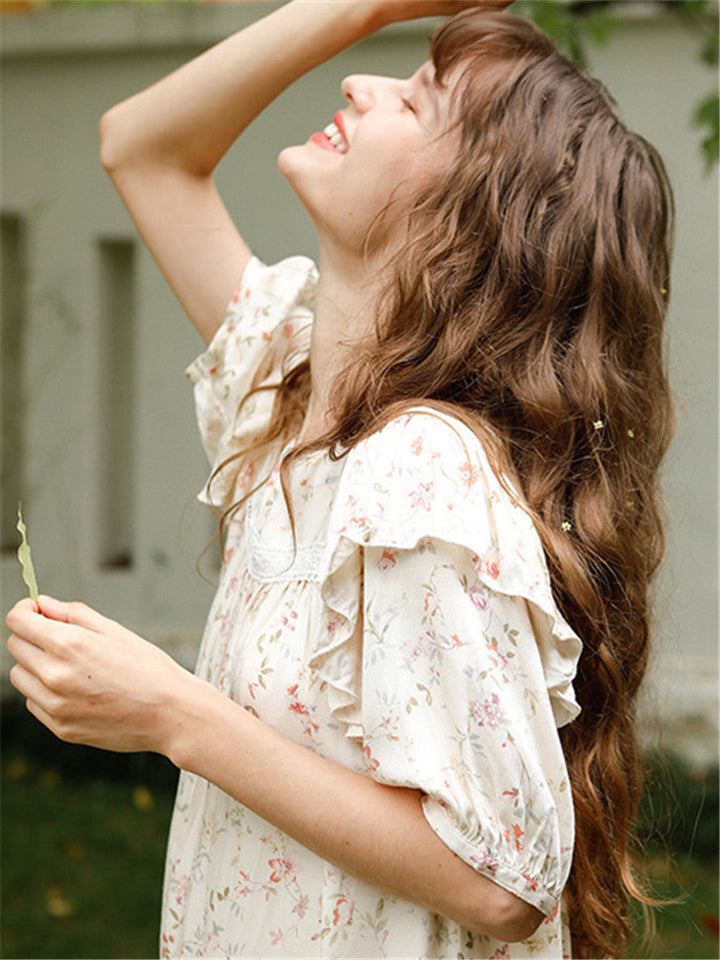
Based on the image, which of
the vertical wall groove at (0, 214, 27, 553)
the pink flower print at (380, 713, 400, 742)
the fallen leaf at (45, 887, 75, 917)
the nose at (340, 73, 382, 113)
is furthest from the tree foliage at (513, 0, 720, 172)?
the fallen leaf at (45, 887, 75, 917)

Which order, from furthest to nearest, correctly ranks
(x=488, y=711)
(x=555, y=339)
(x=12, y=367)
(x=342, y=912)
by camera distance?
(x=12, y=367)
(x=555, y=339)
(x=342, y=912)
(x=488, y=711)

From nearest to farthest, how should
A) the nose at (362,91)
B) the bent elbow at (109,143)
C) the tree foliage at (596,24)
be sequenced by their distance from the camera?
1. the nose at (362,91)
2. the bent elbow at (109,143)
3. the tree foliage at (596,24)

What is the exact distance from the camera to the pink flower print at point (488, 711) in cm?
107

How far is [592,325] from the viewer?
137cm

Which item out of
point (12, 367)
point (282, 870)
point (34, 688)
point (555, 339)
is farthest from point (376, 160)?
point (12, 367)

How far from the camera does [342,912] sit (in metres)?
1.20

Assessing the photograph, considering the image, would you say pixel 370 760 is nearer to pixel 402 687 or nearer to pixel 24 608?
pixel 402 687

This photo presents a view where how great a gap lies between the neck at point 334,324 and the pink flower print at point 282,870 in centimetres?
54

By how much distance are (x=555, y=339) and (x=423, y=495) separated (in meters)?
0.35

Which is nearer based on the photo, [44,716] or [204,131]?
[44,716]

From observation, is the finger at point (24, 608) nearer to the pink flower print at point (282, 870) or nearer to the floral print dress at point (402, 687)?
the floral print dress at point (402, 687)

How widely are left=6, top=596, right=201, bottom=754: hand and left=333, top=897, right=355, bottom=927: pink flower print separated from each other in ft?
0.92

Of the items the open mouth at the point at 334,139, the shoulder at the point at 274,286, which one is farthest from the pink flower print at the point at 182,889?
the open mouth at the point at 334,139

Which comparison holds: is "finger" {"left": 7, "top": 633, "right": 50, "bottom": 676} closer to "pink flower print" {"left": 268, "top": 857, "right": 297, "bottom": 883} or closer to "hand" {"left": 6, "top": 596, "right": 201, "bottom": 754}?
"hand" {"left": 6, "top": 596, "right": 201, "bottom": 754}
